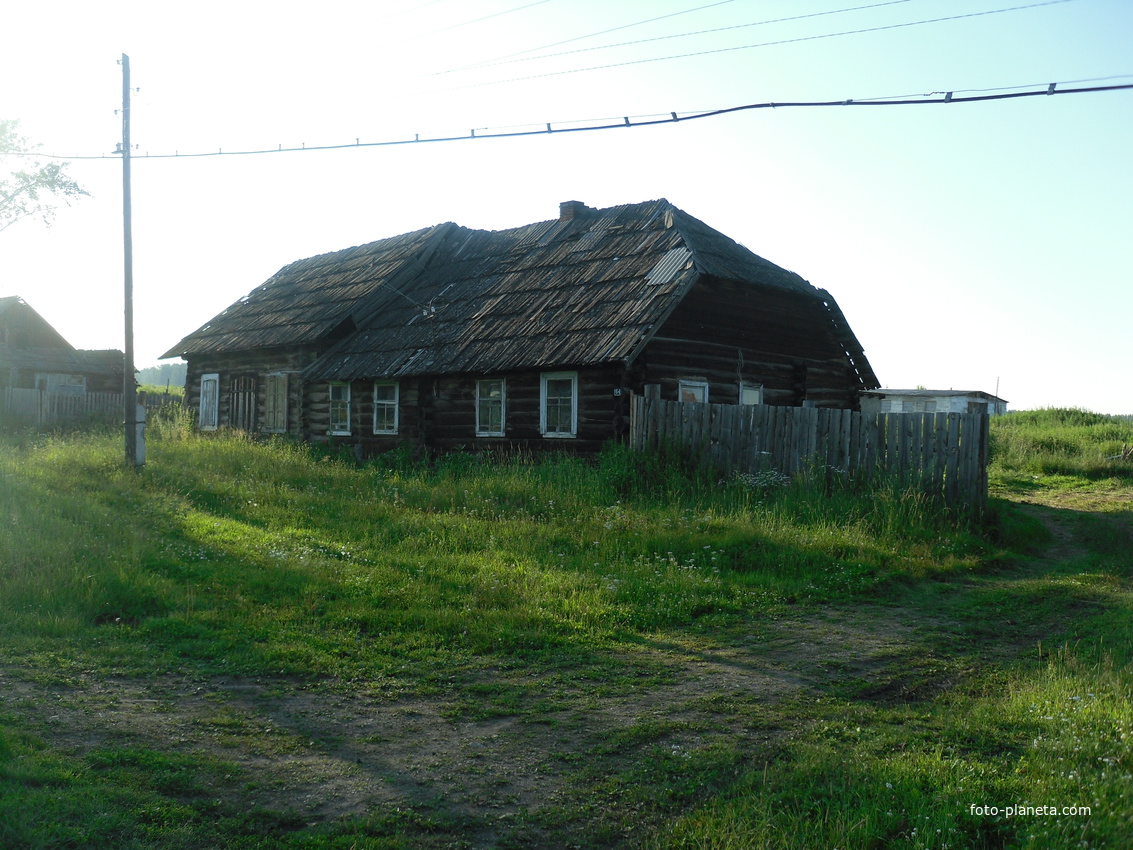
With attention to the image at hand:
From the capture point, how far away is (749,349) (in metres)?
19.7

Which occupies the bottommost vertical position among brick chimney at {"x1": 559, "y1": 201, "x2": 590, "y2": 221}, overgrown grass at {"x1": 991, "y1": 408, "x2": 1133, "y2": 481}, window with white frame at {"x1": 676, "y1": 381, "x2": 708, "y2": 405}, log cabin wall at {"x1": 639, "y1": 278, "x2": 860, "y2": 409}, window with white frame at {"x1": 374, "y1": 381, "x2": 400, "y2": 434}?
overgrown grass at {"x1": 991, "y1": 408, "x2": 1133, "y2": 481}

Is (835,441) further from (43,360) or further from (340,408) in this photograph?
(43,360)

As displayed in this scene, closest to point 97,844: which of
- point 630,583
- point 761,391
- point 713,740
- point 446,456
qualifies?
point 713,740

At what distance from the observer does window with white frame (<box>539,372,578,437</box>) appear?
59.0 ft

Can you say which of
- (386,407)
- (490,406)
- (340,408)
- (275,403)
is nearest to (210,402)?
A: (275,403)

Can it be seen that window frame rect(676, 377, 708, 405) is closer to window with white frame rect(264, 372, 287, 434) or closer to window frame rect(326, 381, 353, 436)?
window frame rect(326, 381, 353, 436)

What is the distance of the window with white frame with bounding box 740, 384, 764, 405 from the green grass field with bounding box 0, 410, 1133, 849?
656cm

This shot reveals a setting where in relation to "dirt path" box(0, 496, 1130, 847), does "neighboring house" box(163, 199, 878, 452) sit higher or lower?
higher

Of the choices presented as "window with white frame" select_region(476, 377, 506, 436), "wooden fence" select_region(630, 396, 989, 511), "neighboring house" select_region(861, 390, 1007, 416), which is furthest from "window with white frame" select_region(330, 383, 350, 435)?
"neighboring house" select_region(861, 390, 1007, 416)

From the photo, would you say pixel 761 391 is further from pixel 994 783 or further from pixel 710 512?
pixel 994 783

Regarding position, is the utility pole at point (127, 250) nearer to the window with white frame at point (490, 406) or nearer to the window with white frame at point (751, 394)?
the window with white frame at point (490, 406)

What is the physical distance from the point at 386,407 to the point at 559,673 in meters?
16.9

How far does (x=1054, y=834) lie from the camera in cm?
364

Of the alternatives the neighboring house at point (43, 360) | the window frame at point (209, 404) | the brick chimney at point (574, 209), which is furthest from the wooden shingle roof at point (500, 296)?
the neighboring house at point (43, 360)
